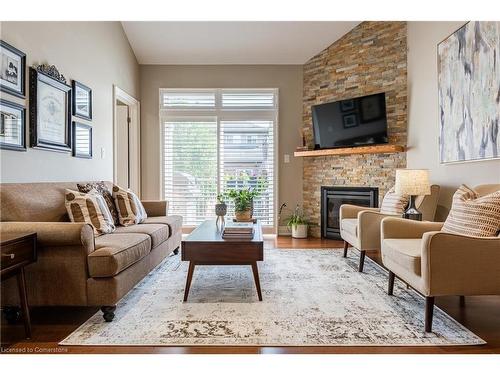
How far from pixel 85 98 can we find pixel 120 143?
1.81 metres

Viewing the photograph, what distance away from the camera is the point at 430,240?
7.28 feet

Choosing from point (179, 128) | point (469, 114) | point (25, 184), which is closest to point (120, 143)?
point (179, 128)

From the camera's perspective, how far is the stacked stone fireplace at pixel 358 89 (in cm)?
490

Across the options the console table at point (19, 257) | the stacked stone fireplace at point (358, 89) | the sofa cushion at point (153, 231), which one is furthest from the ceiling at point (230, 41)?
the console table at point (19, 257)

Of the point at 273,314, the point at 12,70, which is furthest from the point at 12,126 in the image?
the point at 273,314

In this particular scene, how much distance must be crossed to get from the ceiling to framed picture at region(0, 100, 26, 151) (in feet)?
9.05

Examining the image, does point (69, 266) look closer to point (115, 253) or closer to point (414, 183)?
point (115, 253)

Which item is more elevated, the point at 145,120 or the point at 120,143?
the point at 145,120

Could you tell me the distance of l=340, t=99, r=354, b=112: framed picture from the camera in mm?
5180

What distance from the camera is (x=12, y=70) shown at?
2865 millimetres

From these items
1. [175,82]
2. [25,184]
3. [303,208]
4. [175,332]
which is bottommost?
[175,332]

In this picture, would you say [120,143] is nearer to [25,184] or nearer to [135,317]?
[25,184]

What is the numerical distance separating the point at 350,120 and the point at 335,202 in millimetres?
1277

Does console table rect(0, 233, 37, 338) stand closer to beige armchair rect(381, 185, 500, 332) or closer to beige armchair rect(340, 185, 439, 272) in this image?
beige armchair rect(381, 185, 500, 332)
